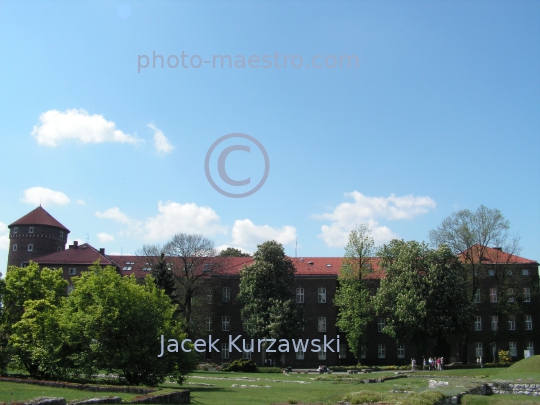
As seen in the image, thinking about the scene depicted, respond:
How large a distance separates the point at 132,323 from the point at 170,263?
104 feet

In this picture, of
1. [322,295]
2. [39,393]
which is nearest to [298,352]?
[322,295]

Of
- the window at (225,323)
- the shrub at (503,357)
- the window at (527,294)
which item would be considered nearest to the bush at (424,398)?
the shrub at (503,357)

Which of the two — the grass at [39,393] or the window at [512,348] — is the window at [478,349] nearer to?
the window at [512,348]

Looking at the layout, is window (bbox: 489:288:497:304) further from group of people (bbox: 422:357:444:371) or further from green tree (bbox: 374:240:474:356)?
group of people (bbox: 422:357:444:371)

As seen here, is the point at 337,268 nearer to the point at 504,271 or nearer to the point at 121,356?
the point at 504,271

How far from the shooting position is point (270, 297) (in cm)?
5694

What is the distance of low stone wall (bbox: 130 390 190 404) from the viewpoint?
19266mm

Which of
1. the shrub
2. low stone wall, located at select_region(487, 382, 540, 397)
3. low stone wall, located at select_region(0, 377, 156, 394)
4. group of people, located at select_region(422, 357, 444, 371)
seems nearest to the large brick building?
the shrub

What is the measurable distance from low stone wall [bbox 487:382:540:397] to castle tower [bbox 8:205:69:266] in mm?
67477

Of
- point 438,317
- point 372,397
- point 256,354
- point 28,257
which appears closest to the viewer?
point 372,397

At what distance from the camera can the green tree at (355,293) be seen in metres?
57.8

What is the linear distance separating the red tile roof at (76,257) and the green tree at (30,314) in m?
34.1

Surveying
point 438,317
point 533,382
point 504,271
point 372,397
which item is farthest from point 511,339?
point 372,397

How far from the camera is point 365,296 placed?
5831 cm
